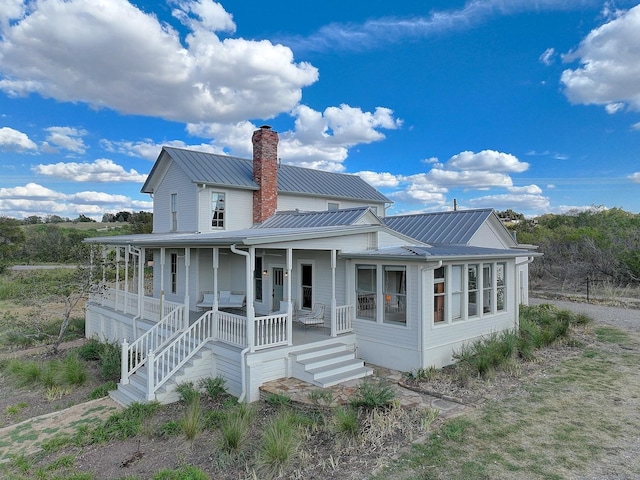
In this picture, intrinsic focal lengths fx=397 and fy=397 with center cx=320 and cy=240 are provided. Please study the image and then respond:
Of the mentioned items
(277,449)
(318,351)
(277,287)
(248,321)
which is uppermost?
(277,287)

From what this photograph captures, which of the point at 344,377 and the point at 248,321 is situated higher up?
the point at 248,321

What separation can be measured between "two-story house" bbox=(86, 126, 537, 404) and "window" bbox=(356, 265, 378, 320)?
0.04 meters

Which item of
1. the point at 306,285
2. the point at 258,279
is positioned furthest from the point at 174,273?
the point at 306,285

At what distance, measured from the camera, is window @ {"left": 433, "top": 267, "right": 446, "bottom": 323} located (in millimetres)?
10421

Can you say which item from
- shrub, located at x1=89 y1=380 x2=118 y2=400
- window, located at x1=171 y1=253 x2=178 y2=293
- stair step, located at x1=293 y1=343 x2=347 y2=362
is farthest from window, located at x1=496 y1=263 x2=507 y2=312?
window, located at x1=171 y1=253 x2=178 y2=293

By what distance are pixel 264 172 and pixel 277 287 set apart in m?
5.35

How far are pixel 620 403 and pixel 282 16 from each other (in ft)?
57.1

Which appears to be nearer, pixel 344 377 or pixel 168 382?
pixel 168 382

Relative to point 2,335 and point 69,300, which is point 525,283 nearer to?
point 69,300

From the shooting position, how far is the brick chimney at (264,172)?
16.3m

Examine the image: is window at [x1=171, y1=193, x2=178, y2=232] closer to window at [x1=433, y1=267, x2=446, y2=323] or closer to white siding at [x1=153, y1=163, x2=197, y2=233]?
white siding at [x1=153, y1=163, x2=197, y2=233]

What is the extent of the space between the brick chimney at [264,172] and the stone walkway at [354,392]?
29.3 ft

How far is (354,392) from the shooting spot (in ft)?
27.0

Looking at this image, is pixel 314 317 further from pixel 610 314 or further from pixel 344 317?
pixel 610 314
